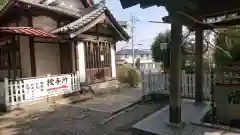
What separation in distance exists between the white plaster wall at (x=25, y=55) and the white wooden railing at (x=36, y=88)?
1287 millimetres

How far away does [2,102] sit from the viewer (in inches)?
342

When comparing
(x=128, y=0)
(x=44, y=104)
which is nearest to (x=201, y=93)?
(x=128, y=0)

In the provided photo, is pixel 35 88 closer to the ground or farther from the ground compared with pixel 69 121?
farther from the ground

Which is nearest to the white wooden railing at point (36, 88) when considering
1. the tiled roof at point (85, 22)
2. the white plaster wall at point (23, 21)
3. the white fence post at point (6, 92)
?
the white fence post at point (6, 92)

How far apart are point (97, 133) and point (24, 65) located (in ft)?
21.5

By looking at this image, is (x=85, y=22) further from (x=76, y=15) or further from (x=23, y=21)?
(x=23, y=21)

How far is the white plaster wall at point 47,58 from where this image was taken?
447 inches

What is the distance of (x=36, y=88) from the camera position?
9562 millimetres

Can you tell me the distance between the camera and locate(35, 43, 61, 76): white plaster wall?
11344 mm

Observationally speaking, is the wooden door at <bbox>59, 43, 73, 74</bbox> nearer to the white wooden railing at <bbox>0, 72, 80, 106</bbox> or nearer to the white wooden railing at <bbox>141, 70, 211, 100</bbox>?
the white wooden railing at <bbox>0, 72, 80, 106</bbox>

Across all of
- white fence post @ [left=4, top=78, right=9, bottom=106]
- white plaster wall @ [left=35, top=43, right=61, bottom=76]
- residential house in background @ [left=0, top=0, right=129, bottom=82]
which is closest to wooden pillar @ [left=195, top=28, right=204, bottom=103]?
residential house in background @ [left=0, top=0, right=129, bottom=82]

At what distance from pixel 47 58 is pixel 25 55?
1.31 metres

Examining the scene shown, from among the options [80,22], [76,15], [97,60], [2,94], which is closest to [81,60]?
[97,60]

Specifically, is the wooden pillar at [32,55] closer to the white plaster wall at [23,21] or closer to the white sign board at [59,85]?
the white plaster wall at [23,21]
